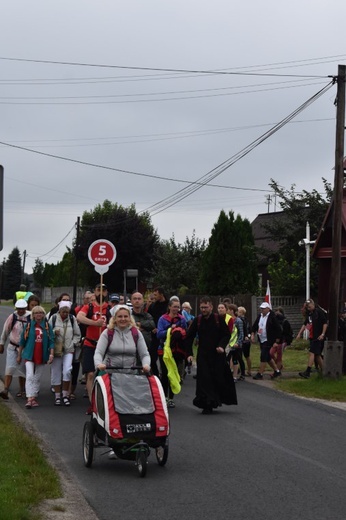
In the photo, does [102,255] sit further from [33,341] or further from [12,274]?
[12,274]

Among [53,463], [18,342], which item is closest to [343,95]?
[18,342]

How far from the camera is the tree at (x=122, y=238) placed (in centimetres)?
7300

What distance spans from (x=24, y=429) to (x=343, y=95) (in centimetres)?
1146

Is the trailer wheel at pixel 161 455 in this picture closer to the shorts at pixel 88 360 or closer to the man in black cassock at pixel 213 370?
the man in black cassock at pixel 213 370

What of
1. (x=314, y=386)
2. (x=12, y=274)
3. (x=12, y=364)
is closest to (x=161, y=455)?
(x=12, y=364)

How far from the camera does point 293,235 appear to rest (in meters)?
41.5

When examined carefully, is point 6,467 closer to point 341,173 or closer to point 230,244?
point 341,173

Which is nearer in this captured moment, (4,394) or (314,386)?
(4,394)

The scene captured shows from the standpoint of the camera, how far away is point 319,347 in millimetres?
21031

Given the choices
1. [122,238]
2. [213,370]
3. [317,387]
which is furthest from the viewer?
[122,238]

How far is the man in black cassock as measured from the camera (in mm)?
14789

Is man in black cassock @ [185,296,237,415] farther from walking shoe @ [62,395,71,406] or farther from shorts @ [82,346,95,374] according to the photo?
walking shoe @ [62,395,71,406]

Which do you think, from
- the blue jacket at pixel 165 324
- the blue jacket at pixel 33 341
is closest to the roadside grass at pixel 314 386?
the blue jacket at pixel 165 324

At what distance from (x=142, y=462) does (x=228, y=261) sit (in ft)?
116
